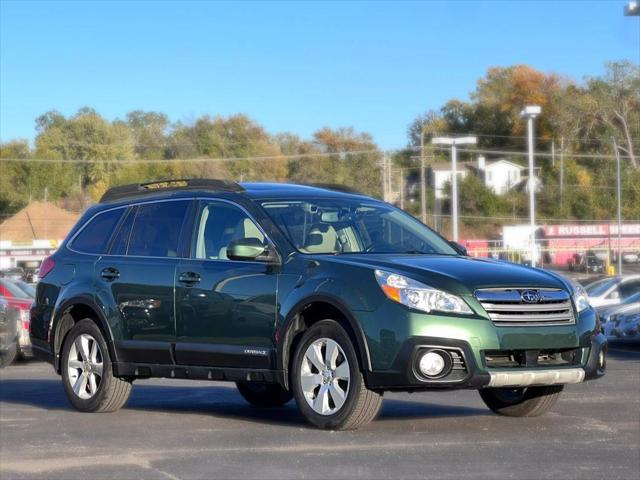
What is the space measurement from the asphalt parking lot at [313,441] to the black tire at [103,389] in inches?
4.1

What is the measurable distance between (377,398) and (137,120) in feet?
399

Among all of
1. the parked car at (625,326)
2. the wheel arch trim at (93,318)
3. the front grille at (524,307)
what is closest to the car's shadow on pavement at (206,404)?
the wheel arch trim at (93,318)

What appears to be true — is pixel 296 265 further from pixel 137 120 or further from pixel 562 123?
pixel 137 120

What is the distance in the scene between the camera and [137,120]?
418ft

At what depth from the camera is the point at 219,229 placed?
9.36m

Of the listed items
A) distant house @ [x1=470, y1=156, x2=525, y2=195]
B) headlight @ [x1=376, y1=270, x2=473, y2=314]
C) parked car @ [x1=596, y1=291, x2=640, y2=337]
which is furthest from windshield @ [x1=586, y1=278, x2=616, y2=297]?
distant house @ [x1=470, y1=156, x2=525, y2=195]

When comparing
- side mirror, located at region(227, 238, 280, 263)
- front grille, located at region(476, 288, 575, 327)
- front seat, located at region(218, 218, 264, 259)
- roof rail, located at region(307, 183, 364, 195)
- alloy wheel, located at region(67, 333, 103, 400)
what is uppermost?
roof rail, located at region(307, 183, 364, 195)

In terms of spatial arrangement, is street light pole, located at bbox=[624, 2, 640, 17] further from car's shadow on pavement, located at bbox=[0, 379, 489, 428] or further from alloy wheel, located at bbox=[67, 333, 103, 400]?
alloy wheel, located at bbox=[67, 333, 103, 400]

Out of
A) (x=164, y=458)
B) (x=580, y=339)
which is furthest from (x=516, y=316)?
(x=164, y=458)

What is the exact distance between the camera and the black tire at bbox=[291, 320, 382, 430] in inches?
316

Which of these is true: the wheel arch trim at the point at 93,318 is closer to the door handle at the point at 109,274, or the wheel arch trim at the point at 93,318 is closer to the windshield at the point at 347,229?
the door handle at the point at 109,274

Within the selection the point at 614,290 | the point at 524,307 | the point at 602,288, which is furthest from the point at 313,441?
the point at 602,288

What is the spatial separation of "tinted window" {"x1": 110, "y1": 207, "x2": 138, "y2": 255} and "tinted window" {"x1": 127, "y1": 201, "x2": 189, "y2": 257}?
0.06 metres

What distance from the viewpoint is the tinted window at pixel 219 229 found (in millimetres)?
9156
